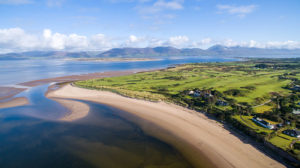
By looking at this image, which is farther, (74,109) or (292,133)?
(74,109)

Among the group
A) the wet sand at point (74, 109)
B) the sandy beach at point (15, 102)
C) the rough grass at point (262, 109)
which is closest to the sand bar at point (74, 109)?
the wet sand at point (74, 109)

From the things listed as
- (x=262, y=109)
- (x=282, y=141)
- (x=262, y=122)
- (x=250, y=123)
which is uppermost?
(x=262, y=122)

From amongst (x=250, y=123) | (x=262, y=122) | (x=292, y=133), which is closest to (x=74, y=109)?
(x=250, y=123)

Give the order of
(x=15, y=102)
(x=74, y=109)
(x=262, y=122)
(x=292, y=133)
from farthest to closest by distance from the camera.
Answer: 1. (x=15, y=102)
2. (x=74, y=109)
3. (x=262, y=122)
4. (x=292, y=133)

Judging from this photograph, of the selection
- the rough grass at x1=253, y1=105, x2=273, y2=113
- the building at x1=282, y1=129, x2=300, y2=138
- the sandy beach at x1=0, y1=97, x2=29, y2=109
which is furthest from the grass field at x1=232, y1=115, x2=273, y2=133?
the sandy beach at x1=0, y1=97, x2=29, y2=109

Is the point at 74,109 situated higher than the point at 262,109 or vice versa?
the point at 262,109

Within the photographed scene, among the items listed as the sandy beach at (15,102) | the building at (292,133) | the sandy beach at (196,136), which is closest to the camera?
the sandy beach at (196,136)

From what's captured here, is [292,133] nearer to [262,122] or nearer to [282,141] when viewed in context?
[282,141]

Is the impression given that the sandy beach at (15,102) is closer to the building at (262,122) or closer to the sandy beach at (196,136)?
the sandy beach at (196,136)

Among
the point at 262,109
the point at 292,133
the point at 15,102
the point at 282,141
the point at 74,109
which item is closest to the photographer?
the point at 282,141
